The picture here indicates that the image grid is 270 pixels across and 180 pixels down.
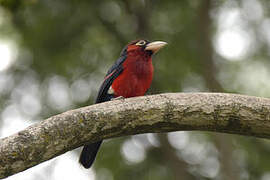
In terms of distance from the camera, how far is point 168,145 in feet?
24.5

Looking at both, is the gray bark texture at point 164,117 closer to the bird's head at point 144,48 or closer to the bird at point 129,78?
the bird at point 129,78

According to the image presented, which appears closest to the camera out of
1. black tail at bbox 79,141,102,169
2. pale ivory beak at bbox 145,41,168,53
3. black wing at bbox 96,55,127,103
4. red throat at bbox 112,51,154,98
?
black tail at bbox 79,141,102,169

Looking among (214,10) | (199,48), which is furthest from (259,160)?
(214,10)

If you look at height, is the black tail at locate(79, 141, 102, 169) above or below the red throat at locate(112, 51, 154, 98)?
below

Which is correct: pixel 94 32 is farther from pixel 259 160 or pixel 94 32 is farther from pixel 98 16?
pixel 259 160

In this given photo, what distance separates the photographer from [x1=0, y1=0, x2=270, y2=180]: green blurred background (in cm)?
763

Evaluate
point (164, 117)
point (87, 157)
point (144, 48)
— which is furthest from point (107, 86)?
Answer: point (164, 117)

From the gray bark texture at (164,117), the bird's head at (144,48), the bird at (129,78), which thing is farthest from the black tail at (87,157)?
the bird's head at (144,48)

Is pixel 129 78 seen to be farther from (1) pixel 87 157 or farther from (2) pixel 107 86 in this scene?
(1) pixel 87 157

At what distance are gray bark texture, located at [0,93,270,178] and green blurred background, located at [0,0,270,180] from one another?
3.69m

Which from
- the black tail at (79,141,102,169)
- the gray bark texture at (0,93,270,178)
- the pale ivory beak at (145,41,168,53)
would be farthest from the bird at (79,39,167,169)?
the gray bark texture at (0,93,270,178)

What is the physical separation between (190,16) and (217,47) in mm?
705

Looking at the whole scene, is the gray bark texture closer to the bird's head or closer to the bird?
the bird

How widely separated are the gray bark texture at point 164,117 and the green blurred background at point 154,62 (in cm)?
369
